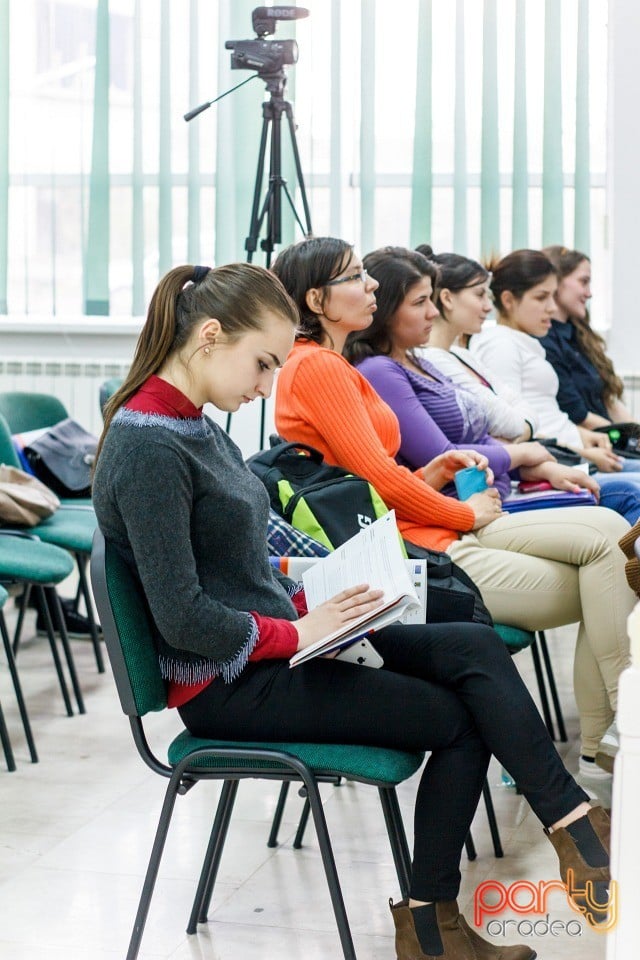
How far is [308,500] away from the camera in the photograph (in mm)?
2047

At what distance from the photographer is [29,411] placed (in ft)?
12.4

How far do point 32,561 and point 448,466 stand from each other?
40.2 inches

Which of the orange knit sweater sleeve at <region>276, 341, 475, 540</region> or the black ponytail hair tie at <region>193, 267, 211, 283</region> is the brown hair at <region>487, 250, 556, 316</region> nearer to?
the orange knit sweater sleeve at <region>276, 341, 475, 540</region>

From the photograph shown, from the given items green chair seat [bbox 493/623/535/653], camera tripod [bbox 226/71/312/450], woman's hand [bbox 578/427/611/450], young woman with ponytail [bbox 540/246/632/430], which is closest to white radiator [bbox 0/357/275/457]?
camera tripod [bbox 226/71/312/450]

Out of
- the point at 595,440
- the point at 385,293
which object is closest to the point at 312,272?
the point at 385,293

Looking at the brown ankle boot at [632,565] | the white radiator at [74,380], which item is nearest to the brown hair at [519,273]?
the white radiator at [74,380]

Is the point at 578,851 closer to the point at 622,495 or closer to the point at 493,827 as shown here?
the point at 493,827

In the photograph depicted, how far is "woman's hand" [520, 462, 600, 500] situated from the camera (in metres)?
2.84

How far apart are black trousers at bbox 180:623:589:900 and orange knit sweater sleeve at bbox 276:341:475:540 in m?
0.70

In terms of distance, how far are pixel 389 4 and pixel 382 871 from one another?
362cm

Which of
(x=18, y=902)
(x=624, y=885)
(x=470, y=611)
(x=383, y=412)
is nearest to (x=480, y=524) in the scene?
(x=383, y=412)

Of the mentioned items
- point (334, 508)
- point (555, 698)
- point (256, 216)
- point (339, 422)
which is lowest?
point (555, 698)

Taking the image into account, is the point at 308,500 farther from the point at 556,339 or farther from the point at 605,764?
the point at 556,339

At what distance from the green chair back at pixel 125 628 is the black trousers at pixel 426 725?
0.26ft
